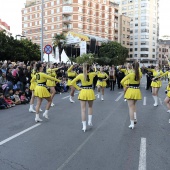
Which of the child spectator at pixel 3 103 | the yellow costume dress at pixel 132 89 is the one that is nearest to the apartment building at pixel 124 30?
the child spectator at pixel 3 103

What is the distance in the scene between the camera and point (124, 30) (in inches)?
4190

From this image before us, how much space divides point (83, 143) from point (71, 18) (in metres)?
78.6

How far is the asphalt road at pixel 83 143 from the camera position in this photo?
16.0 ft

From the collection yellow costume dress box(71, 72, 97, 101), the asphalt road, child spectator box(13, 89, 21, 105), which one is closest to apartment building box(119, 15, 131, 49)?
child spectator box(13, 89, 21, 105)

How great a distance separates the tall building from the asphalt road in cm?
10294

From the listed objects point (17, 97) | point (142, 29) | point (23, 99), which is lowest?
point (23, 99)

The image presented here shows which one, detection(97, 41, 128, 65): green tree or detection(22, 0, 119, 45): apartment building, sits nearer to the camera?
detection(97, 41, 128, 65): green tree

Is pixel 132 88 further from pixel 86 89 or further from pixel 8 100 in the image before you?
pixel 8 100

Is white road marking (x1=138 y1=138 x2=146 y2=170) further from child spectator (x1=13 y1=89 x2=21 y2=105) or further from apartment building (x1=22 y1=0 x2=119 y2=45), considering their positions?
apartment building (x1=22 y1=0 x2=119 y2=45)

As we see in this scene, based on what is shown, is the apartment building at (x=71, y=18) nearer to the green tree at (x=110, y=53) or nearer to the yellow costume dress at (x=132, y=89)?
the green tree at (x=110, y=53)

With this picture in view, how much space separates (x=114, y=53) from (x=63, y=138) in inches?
2647

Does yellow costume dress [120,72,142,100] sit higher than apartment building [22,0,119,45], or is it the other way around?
apartment building [22,0,119,45]

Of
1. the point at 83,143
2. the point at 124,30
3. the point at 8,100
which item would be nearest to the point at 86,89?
the point at 83,143

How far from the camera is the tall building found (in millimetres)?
110625
